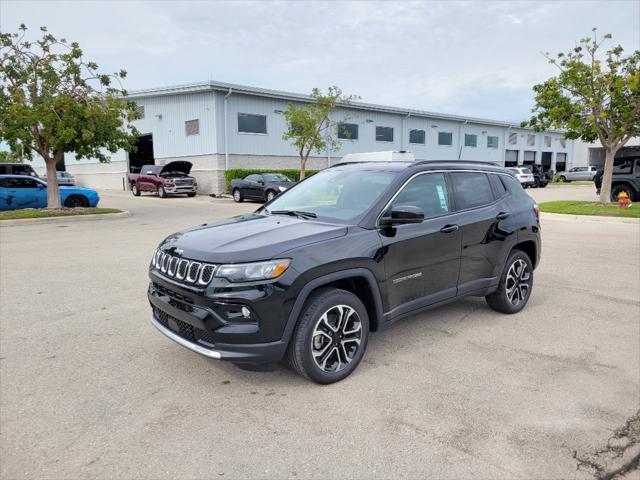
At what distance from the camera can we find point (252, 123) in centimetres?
2953

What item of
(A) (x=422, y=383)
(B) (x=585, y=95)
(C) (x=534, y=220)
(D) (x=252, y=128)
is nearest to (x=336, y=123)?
(D) (x=252, y=128)

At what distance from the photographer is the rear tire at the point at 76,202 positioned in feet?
59.1

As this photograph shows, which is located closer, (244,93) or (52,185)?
(52,185)

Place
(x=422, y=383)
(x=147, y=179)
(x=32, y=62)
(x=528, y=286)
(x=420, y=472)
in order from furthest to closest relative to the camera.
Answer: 1. (x=147, y=179)
2. (x=32, y=62)
3. (x=528, y=286)
4. (x=422, y=383)
5. (x=420, y=472)

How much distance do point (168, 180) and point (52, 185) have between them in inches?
398

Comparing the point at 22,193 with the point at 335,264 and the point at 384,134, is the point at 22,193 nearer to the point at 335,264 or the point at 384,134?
the point at 335,264

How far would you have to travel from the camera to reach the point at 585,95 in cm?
1741

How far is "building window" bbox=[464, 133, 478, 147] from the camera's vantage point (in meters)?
44.5

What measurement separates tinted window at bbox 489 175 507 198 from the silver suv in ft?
165

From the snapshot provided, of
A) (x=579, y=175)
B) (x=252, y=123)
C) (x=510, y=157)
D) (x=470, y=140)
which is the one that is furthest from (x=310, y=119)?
(x=579, y=175)

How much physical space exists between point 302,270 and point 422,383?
52.1 inches

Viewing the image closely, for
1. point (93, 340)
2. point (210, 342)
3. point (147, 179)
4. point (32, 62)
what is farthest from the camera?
point (147, 179)

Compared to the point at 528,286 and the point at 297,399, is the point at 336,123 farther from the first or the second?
the point at 297,399

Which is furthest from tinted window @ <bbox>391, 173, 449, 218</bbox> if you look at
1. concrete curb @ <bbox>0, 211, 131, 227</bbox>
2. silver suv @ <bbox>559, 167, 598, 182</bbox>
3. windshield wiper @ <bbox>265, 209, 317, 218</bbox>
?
silver suv @ <bbox>559, 167, 598, 182</bbox>
